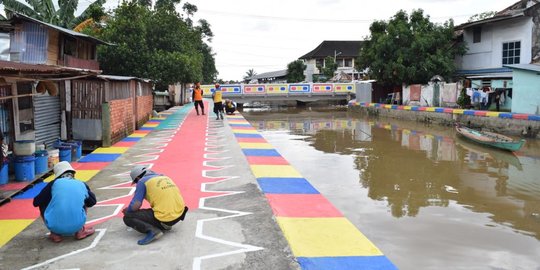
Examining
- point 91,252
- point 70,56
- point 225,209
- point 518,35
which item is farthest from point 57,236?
point 518,35

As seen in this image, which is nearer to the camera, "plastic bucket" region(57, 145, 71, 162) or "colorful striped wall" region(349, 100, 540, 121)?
"plastic bucket" region(57, 145, 71, 162)

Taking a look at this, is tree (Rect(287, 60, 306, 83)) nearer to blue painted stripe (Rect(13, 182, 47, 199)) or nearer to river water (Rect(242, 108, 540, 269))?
river water (Rect(242, 108, 540, 269))

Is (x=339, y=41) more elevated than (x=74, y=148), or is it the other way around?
(x=339, y=41)

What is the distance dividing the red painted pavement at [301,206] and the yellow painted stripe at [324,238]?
0.30m

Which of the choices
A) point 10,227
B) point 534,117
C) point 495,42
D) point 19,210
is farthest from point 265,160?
point 495,42

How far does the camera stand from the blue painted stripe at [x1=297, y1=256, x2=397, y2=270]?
5.78 m

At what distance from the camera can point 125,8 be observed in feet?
88.0

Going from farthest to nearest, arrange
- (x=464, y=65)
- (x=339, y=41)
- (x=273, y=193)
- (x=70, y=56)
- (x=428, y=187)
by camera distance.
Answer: (x=339, y=41)
(x=464, y=65)
(x=70, y=56)
(x=428, y=187)
(x=273, y=193)

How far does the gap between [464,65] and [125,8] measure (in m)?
23.9

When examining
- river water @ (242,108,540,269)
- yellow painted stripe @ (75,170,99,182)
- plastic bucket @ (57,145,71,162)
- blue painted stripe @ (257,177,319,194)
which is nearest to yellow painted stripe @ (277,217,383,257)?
river water @ (242,108,540,269)

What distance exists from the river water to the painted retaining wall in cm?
187

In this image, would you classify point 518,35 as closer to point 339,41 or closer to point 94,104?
point 94,104

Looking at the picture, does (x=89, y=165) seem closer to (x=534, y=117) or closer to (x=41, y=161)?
(x=41, y=161)

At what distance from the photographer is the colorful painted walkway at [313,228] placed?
600 cm
